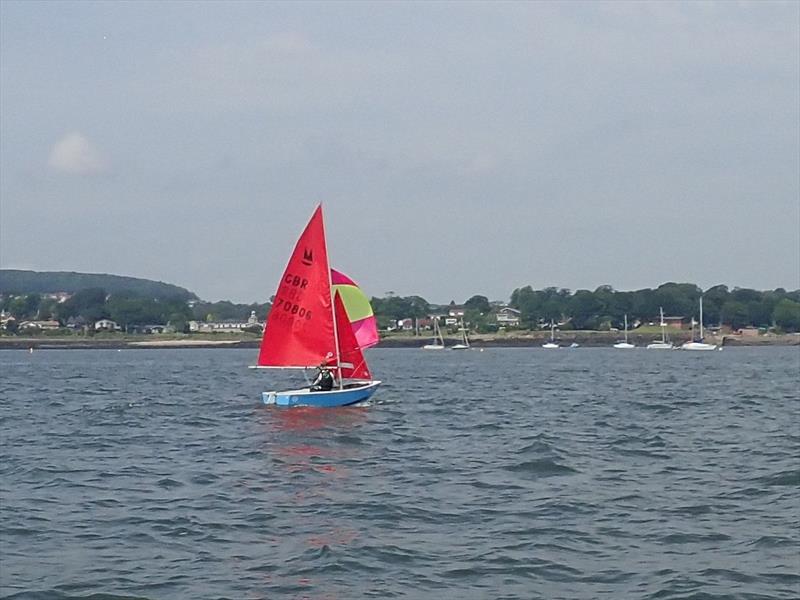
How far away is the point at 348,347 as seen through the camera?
136ft

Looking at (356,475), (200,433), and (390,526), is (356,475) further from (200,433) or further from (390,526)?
(200,433)

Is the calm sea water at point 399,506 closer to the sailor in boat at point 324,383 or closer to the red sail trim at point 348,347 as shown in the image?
the sailor in boat at point 324,383

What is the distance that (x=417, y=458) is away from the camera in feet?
85.6

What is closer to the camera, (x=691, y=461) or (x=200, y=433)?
(x=691, y=461)

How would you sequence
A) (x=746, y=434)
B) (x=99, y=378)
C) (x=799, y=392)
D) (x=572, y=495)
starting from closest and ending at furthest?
(x=572, y=495)
(x=746, y=434)
(x=799, y=392)
(x=99, y=378)

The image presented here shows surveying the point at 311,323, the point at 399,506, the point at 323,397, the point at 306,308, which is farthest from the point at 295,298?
the point at 399,506

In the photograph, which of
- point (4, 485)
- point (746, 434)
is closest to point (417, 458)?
point (4, 485)

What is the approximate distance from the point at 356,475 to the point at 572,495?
481cm

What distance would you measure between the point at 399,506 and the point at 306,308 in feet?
71.9

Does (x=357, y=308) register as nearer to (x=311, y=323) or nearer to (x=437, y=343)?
(x=311, y=323)

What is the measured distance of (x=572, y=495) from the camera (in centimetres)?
2027

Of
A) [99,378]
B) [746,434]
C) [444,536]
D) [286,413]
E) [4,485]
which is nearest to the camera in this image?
[444,536]

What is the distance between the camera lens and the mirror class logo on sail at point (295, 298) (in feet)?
133

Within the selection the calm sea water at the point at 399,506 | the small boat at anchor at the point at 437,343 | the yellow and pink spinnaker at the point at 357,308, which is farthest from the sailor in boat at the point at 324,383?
the small boat at anchor at the point at 437,343
